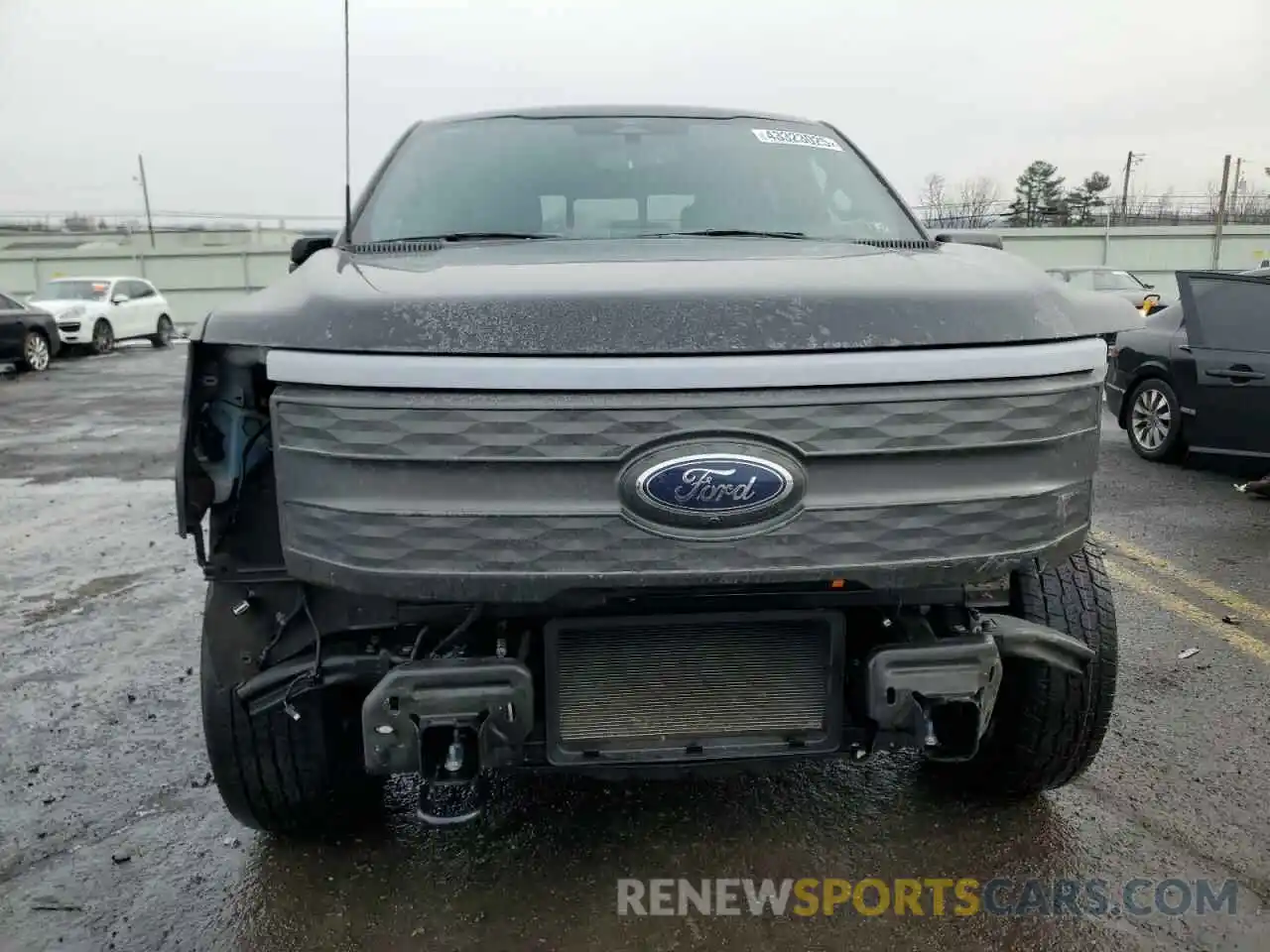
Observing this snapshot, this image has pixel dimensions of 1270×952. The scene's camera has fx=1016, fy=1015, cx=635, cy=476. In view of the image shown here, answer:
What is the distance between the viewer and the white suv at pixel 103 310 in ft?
62.0

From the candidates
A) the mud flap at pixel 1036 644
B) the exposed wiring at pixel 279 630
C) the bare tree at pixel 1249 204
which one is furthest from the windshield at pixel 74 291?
the bare tree at pixel 1249 204

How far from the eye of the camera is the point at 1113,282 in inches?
785

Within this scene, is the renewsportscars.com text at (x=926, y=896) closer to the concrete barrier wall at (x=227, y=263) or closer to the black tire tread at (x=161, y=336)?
the black tire tread at (x=161, y=336)

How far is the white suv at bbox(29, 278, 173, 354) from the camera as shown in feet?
62.0

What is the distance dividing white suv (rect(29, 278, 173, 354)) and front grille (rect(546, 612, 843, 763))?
62.2 ft

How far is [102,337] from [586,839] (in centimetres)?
2000

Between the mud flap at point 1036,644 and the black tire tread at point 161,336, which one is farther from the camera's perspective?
the black tire tread at point 161,336

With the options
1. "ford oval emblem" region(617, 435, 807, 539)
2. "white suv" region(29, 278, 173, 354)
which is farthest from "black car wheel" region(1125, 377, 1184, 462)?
"white suv" region(29, 278, 173, 354)

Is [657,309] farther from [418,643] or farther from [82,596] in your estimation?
[82,596]

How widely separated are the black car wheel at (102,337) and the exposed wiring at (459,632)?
19890 mm

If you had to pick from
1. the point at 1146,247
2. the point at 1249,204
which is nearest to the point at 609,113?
the point at 1146,247

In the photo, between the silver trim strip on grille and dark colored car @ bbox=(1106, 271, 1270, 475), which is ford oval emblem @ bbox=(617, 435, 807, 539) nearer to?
the silver trim strip on grille

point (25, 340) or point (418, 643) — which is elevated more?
point (418, 643)

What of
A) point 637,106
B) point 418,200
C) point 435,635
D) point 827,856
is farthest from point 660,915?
point 637,106
